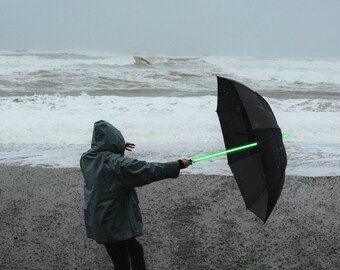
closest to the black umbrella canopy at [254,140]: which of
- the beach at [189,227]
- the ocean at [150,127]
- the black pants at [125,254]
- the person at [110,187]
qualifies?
the person at [110,187]

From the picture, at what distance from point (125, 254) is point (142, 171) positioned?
24.9 inches

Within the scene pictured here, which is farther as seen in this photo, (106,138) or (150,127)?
(150,127)

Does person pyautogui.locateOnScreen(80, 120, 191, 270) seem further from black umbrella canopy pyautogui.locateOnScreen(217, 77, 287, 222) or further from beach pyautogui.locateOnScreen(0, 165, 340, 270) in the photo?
beach pyautogui.locateOnScreen(0, 165, 340, 270)

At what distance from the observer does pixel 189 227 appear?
4.27 meters

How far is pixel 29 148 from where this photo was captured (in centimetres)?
756

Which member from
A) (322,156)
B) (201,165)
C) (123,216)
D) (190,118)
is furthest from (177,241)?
(190,118)

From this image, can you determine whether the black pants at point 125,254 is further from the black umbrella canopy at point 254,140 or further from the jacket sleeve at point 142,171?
the black umbrella canopy at point 254,140

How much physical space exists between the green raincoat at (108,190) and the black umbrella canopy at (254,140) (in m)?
0.54

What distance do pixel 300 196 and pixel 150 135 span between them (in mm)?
4162

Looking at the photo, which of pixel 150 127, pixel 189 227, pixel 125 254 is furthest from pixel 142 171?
pixel 150 127

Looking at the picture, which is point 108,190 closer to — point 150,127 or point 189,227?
point 189,227

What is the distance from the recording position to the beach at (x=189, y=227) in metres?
3.64

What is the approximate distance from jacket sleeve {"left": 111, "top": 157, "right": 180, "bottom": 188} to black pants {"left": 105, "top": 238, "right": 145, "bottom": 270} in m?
0.45

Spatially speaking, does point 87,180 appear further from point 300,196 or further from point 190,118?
point 190,118
